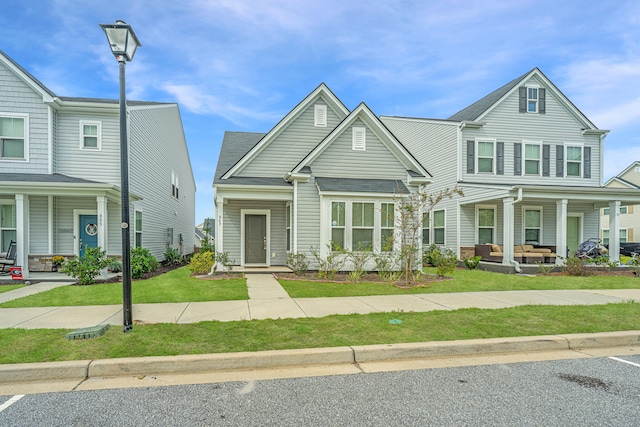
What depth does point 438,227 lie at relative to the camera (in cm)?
1948

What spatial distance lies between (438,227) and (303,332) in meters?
15.3

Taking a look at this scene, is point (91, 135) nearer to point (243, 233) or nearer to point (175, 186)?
point (243, 233)

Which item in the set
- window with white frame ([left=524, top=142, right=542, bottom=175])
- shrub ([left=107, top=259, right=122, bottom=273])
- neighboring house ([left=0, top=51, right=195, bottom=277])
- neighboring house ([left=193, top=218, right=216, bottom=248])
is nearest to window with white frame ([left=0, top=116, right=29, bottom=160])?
neighboring house ([left=0, top=51, right=195, bottom=277])

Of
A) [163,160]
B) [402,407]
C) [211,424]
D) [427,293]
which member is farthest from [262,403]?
[163,160]

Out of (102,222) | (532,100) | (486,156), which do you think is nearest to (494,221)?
(486,156)

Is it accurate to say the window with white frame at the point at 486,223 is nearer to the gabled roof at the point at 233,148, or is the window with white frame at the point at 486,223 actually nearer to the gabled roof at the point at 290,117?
the gabled roof at the point at 290,117

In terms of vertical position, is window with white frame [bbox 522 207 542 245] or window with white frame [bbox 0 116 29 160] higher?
window with white frame [bbox 0 116 29 160]

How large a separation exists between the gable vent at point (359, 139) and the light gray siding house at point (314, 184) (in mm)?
36

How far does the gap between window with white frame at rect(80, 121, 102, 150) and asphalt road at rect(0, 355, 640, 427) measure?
12.7 metres

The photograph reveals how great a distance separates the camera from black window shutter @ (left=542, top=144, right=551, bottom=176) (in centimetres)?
1864

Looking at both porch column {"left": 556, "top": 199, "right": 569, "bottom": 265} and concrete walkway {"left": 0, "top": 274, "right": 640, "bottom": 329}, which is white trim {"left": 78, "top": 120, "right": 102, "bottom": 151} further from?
porch column {"left": 556, "top": 199, "right": 569, "bottom": 265}

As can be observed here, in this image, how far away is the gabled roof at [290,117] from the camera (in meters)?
14.6

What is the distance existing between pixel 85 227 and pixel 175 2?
8.82 meters

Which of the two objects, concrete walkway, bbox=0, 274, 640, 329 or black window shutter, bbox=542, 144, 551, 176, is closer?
concrete walkway, bbox=0, 274, 640, 329
